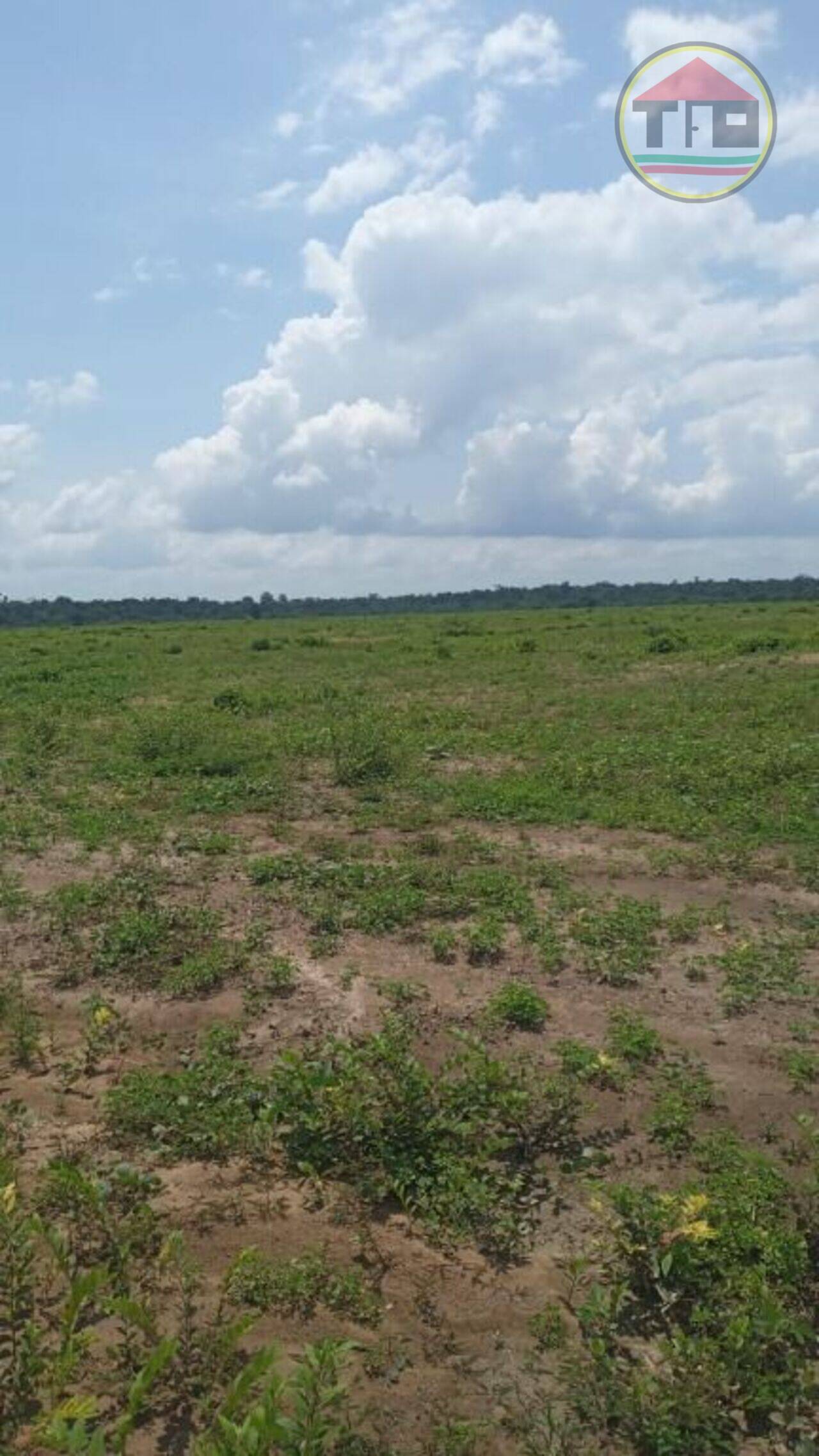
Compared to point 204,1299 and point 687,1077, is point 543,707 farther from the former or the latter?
point 204,1299

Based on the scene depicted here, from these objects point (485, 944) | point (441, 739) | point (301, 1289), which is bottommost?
point (301, 1289)

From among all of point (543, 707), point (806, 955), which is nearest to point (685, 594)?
point (543, 707)

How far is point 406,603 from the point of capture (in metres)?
123

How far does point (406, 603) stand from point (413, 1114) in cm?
11899

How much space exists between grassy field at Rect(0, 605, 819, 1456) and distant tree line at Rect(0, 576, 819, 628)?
224 feet

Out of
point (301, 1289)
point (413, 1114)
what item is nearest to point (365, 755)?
point (413, 1114)

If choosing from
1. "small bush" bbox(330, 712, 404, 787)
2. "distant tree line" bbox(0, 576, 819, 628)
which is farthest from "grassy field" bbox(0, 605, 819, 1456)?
"distant tree line" bbox(0, 576, 819, 628)

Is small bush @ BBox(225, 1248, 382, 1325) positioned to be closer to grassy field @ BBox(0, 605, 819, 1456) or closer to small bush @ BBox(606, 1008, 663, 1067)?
grassy field @ BBox(0, 605, 819, 1456)

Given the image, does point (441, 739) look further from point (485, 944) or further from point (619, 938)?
point (485, 944)

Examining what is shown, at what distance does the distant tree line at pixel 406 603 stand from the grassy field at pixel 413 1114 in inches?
2688

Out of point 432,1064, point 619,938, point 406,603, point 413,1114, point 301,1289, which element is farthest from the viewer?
point 406,603

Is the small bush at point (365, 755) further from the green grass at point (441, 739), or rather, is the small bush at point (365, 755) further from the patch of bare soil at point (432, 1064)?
the patch of bare soil at point (432, 1064)

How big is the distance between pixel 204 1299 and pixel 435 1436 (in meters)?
1.01

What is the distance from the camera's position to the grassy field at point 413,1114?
10.9ft
